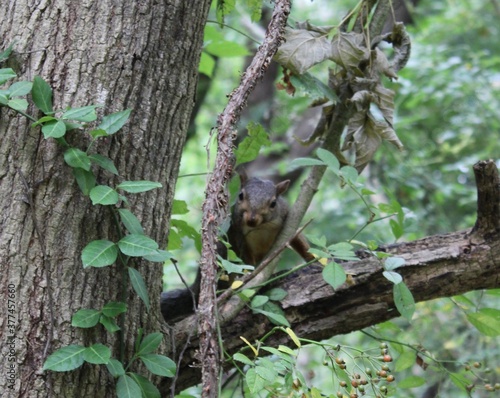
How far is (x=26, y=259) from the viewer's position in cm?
146

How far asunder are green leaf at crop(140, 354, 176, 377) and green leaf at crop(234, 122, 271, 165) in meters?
0.82

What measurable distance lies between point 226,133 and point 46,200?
0.43 m

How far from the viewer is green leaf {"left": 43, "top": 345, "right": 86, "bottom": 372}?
1.38 m

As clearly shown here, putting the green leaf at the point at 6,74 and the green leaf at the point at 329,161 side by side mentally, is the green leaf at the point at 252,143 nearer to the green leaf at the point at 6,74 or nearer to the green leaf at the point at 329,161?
the green leaf at the point at 329,161

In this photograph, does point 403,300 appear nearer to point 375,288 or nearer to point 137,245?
point 375,288

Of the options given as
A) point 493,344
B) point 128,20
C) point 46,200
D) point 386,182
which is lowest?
Answer: point 493,344

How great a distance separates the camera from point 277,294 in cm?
199

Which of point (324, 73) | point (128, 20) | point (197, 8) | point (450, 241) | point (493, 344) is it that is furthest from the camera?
point (324, 73)

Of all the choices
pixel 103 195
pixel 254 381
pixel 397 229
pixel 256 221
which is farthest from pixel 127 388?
pixel 256 221

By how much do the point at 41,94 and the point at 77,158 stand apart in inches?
6.3

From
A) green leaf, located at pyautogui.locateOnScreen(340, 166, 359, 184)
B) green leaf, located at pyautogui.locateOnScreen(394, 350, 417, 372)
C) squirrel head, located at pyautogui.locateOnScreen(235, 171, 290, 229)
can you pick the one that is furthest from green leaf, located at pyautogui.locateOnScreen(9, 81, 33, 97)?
squirrel head, located at pyautogui.locateOnScreen(235, 171, 290, 229)

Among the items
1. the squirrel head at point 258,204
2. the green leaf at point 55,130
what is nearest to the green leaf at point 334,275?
the green leaf at point 55,130

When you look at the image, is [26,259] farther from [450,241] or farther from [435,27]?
[435,27]

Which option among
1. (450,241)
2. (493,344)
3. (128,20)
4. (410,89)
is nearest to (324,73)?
(410,89)
